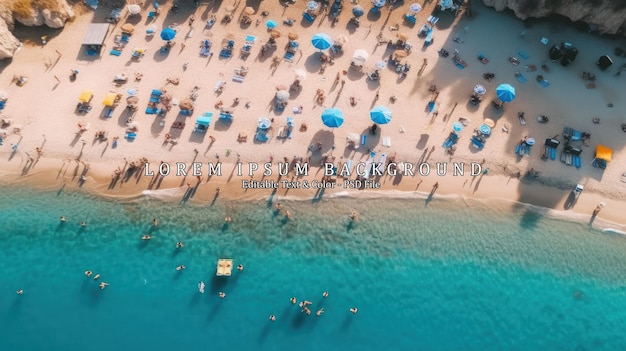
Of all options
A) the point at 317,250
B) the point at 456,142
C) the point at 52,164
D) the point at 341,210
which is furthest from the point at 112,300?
the point at 456,142

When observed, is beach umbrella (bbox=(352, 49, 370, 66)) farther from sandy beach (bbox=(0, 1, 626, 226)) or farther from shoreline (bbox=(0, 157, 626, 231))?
shoreline (bbox=(0, 157, 626, 231))

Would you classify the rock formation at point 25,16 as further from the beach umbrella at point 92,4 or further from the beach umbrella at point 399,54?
the beach umbrella at point 399,54

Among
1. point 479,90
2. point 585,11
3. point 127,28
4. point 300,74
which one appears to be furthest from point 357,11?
point 127,28

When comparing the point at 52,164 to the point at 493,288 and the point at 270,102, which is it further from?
the point at 493,288

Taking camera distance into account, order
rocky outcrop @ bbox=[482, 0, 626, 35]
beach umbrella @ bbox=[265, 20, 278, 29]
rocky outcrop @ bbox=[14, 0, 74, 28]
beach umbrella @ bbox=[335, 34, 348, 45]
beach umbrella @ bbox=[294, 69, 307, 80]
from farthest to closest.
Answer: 1. beach umbrella @ bbox=[265, 20, 278, 29]
2. beach umbrella @ bbox=[335, 34, 348, 45]
3. rocky outcrop @ bbox=[482, 0, 626, 35]
4. rocky outcrop @ bbox=[14, 0, 74, 28]
5. beach umbrella @ bbox=[294, 69, 307, 80]

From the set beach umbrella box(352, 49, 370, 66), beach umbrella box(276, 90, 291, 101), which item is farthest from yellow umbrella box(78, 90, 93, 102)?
beach umbrella box(352, 49, 370, 66)
